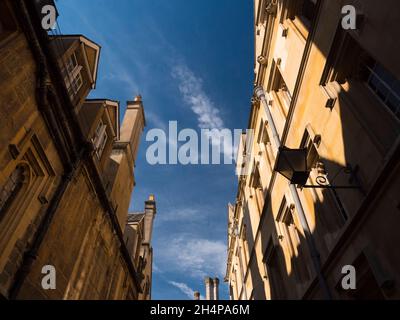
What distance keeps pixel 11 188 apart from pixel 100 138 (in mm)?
5741

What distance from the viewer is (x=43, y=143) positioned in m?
8.02

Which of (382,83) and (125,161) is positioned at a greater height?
(125,161)

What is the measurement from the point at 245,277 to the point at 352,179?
47.8 ft

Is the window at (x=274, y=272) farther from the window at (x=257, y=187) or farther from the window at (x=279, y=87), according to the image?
the window at (x=279, y=87)

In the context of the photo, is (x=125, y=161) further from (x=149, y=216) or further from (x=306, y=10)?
(x=149, y=216)

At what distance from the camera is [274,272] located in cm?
1292

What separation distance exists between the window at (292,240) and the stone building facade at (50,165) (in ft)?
25.1

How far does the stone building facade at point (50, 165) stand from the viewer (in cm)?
673

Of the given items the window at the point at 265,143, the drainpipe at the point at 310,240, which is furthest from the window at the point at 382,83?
the window at the point at 265,143

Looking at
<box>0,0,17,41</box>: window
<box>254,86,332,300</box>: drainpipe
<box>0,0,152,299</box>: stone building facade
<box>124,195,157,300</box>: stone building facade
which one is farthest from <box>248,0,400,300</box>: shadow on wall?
<box>124,195,157,300</box>: stone building facade

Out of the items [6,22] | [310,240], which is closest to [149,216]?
[310,240]

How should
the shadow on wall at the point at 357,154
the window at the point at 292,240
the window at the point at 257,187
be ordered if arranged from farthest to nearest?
the window at the point at 257,187
the window at the point at 292,240
the shadow on wall at the point at 357,154
